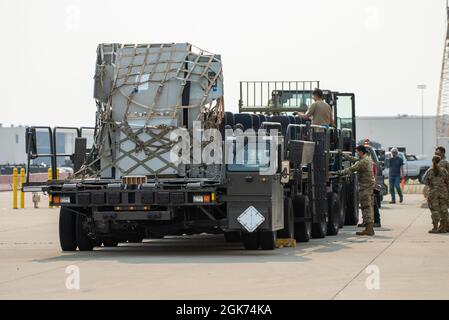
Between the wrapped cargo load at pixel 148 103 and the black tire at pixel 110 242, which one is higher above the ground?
the wrapped cargo load at pixel 148 103

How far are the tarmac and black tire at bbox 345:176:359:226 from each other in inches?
151

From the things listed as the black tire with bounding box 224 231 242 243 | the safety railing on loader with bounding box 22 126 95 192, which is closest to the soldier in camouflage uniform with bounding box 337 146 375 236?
the black tire with bounding box 224 231 242 243

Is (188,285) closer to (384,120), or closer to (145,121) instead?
(145,121)

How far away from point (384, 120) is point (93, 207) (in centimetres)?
10060

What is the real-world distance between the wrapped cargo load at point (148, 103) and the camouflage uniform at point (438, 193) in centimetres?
633

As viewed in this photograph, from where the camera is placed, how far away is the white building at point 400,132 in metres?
117

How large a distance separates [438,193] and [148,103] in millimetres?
7568

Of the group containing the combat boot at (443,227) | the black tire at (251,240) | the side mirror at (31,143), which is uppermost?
the side mirror at (31,143)

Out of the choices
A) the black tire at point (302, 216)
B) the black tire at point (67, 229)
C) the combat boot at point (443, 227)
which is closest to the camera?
the black tire at point (67, 229)

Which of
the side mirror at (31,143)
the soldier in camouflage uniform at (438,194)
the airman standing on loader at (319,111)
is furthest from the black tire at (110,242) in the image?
the soldier in camouflage uniform at (438,194)

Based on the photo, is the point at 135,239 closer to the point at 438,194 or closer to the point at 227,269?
the point at 227,269

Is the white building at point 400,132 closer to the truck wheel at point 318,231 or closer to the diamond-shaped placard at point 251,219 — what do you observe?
the truck wheel at point 318,231

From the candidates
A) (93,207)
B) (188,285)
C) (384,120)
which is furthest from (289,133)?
(384,120)
